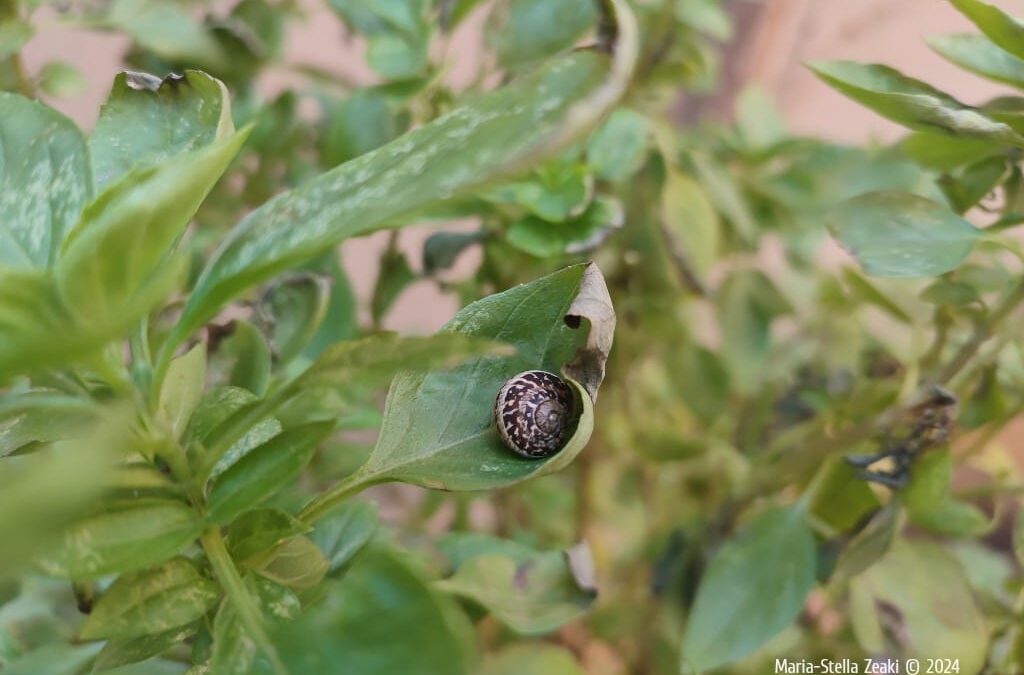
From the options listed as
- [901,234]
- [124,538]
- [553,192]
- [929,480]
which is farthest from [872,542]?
[124,538]

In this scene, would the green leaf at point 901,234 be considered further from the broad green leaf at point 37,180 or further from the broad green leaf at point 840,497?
the broad green leaf at point 37,180

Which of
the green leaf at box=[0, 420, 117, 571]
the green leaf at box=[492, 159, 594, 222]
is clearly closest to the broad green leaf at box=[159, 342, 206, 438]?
the green leaf at box=[0, 420, 117, 571]

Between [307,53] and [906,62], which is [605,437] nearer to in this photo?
[906,62]

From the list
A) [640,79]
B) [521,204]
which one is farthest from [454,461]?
[640,79]

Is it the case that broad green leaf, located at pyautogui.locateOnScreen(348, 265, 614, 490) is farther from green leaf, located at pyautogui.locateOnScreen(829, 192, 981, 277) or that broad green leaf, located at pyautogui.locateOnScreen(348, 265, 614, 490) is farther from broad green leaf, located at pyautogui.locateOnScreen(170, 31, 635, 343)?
green leaf, located at pyautogui.locateOnScreen(829, 192, 981, 277)

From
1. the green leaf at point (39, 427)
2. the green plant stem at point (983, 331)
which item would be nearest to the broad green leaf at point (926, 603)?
the green plant stem at point (983, 331)

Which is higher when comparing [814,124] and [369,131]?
[369,131]
